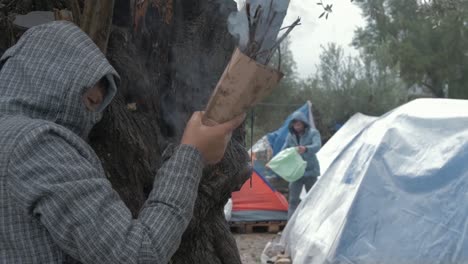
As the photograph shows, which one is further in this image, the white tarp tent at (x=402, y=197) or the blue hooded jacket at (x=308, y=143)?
the blue hooded jacket at (x=308, y=143)

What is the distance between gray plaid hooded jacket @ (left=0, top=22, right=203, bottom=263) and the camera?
4.29ft

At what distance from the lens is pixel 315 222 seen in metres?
6.39

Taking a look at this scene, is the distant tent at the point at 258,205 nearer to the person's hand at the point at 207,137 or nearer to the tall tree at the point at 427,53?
the person's hand at the point at 207,137

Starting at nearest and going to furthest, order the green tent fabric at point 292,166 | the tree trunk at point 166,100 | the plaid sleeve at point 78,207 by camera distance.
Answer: the plaid sleeve at point 78,207
the tree trunk at point 166,100
the green tent fabric at point 292,166

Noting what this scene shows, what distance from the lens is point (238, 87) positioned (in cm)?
160

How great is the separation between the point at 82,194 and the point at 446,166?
4.80 metres

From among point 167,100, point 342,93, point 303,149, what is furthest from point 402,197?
point 342,93

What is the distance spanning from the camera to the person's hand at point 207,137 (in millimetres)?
1572

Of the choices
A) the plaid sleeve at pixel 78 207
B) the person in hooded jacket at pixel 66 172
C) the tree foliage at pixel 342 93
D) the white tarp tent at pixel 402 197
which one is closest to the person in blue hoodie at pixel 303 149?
the white tarp tent at pixel 402 197

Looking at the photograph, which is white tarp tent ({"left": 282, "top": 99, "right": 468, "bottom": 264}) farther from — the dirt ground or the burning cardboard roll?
the burning cardboard roll

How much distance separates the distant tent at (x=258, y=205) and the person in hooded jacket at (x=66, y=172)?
7499 millimetres

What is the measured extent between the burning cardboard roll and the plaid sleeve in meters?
0.34

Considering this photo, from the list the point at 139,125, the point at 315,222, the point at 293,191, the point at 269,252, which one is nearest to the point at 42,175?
the point at 139,125

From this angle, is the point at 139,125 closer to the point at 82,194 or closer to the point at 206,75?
the point at 206,75
